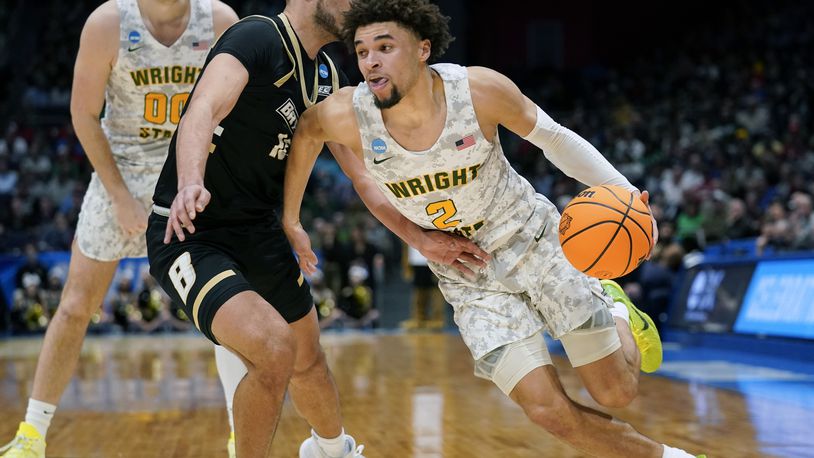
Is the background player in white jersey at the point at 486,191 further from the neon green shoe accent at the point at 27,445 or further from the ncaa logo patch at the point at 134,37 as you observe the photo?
the neon green shoe accent at the point at 27,445

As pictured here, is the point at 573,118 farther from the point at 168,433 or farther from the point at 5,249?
the point at 168,433

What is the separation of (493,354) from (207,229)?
1234 millimetres

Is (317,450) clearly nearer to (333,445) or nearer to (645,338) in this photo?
(333,445)

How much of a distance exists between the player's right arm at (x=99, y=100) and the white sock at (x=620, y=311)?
7.23 feet

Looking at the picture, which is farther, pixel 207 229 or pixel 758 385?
pixel 758 385

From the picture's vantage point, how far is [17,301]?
14867 mm

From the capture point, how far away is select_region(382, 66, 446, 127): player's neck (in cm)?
385

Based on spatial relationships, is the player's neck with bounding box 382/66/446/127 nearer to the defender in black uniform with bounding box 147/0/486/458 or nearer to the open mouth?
the open mouth

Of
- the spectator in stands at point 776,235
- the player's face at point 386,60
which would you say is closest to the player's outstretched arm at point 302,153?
the player's face at point 386,60

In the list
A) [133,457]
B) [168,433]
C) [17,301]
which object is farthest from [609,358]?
[17,301]

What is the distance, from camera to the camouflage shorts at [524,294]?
391 cm

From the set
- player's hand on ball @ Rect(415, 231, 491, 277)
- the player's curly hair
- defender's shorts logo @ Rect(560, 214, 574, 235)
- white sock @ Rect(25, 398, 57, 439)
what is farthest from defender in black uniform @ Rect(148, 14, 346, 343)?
white sock @ Rect(25, 398, 57, 439)

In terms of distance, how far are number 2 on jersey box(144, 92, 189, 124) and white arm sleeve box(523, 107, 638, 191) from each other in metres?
1.77

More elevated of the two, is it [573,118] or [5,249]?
[573,118]
